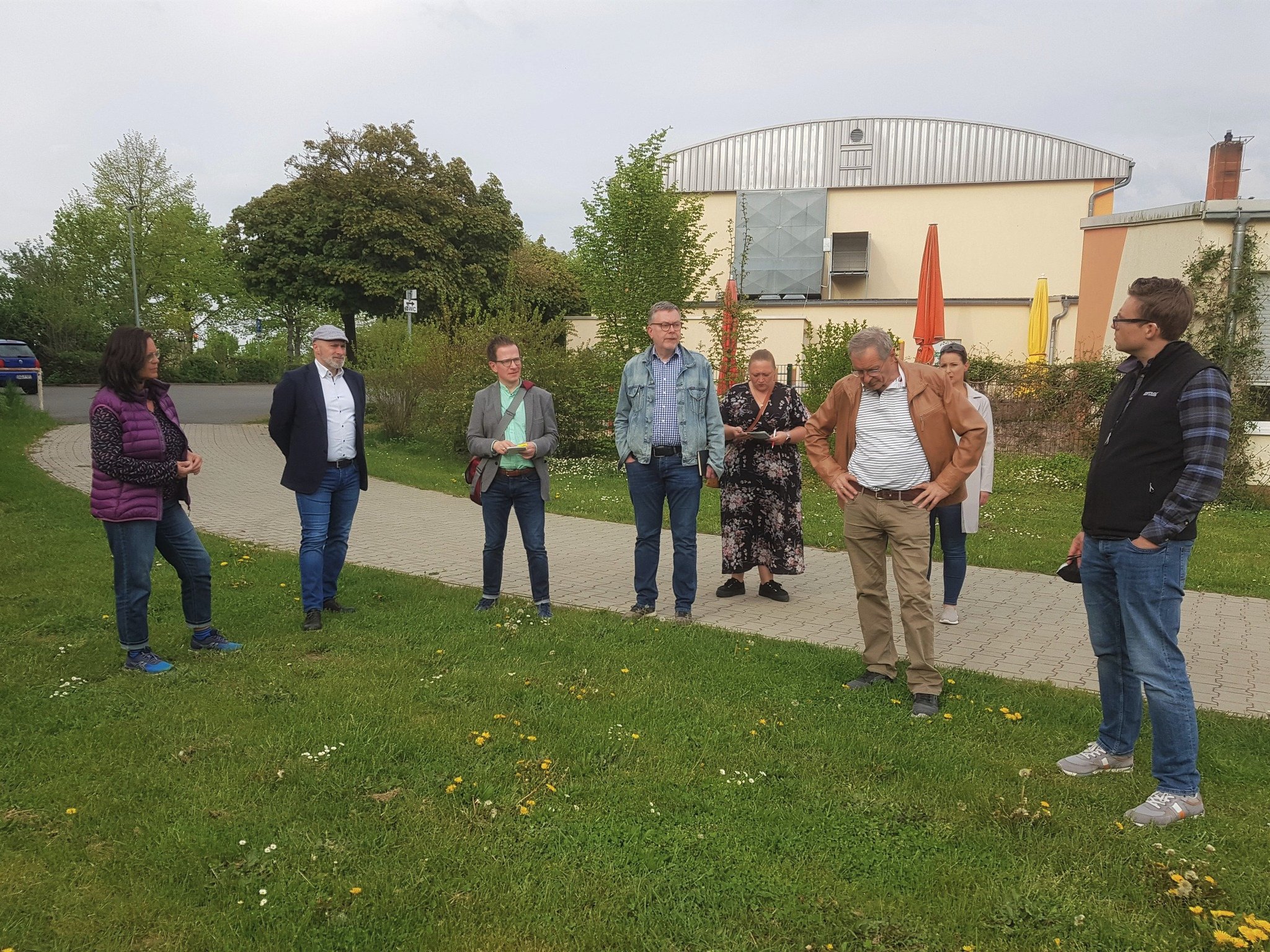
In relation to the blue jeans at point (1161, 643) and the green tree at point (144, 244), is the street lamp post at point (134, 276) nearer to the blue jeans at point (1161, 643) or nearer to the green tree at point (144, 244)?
the green tree at point (144, 244)

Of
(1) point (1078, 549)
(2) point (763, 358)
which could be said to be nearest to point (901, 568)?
(1) point (1078, 549)

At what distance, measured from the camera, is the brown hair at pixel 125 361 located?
517 cm

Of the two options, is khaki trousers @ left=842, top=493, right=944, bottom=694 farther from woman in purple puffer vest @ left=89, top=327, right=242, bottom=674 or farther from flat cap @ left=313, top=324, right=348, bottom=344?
woman in purple puffer vest @ left=89, top=327, right=242, bottom=674

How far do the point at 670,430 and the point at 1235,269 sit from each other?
429 inches

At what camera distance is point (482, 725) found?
14.8 ft

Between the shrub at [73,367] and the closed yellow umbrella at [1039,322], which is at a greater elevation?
the closed yellow umbrella at [1039,322]

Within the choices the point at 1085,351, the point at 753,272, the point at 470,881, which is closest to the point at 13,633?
the point at 470,881

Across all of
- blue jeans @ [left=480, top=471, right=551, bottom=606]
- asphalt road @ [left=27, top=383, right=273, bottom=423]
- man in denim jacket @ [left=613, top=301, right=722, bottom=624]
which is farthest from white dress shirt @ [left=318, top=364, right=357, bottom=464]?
asphalt road @ [left=27, top=383, right=273, bottom=423]

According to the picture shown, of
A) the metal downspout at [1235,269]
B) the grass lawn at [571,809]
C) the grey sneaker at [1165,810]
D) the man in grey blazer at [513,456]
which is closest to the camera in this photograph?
the grass lawn at [571,809]

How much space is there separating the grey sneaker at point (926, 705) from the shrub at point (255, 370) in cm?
4785

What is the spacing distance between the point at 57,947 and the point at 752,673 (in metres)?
3.69

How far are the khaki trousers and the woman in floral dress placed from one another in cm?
210

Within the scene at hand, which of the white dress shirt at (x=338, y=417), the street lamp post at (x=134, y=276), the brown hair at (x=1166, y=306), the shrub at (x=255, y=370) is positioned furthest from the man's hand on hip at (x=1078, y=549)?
the shrub at (x=255, y=370)

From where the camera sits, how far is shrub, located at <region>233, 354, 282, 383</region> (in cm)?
4775
